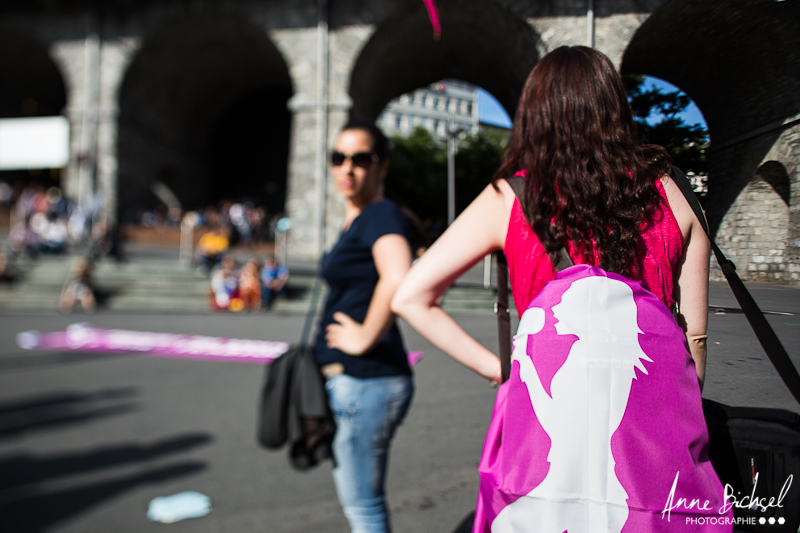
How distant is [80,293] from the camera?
8.88 meters

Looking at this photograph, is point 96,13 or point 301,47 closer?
point 301,47

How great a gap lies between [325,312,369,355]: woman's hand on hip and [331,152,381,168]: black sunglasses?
0.53 meters

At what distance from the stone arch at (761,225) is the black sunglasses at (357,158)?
1116 millimetres

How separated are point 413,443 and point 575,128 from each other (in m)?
2.08

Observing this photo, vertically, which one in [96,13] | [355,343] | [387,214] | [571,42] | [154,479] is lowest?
[154,479]

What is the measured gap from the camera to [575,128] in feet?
2.97

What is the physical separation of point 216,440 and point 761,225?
3.68m

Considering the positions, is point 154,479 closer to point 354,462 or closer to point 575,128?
point 354,462

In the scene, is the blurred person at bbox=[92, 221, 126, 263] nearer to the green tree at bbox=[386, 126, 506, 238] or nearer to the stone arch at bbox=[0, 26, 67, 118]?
the green tree at bbox=[386, 126, 506, 238]

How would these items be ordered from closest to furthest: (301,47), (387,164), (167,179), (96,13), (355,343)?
Answer: (355,343), (387,164), (301,47), (96,13), (167,179)

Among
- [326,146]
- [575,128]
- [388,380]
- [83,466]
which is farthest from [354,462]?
[326,146]

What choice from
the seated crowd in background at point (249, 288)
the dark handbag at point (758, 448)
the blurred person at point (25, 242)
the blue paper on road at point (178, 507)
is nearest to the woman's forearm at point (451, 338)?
the dark handbag at point (758, 448)

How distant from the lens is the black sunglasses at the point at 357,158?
1734 mm

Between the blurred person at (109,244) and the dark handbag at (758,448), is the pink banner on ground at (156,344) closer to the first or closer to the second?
the blurred person at (109,244)
